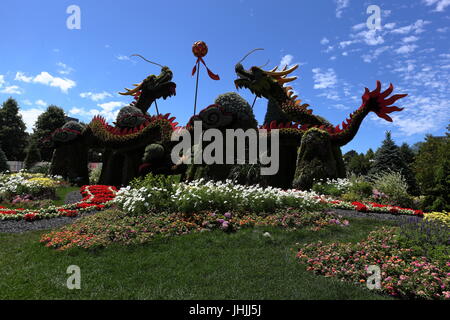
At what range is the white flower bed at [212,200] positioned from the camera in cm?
699

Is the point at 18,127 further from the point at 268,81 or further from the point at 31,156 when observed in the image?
the point at 268,81

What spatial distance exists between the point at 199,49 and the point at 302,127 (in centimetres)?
866

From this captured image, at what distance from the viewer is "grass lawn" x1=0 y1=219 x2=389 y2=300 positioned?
379 cm

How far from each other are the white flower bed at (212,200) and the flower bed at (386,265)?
2117 mm

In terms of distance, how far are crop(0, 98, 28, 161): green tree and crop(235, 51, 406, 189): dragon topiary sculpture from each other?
3831 cm

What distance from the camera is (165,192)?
301 inches

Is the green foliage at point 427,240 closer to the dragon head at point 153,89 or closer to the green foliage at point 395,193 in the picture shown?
the green foliage at point 395,193

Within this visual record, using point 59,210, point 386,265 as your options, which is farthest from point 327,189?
point 59,210

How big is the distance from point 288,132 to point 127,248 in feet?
27.7

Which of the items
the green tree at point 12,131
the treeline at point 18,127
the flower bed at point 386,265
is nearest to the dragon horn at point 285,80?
the flower bed at point 386,265

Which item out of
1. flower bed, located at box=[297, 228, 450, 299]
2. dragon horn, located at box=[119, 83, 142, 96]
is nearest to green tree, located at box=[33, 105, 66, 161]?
dragon horn, located at box=[119, 83, 142, 96]
